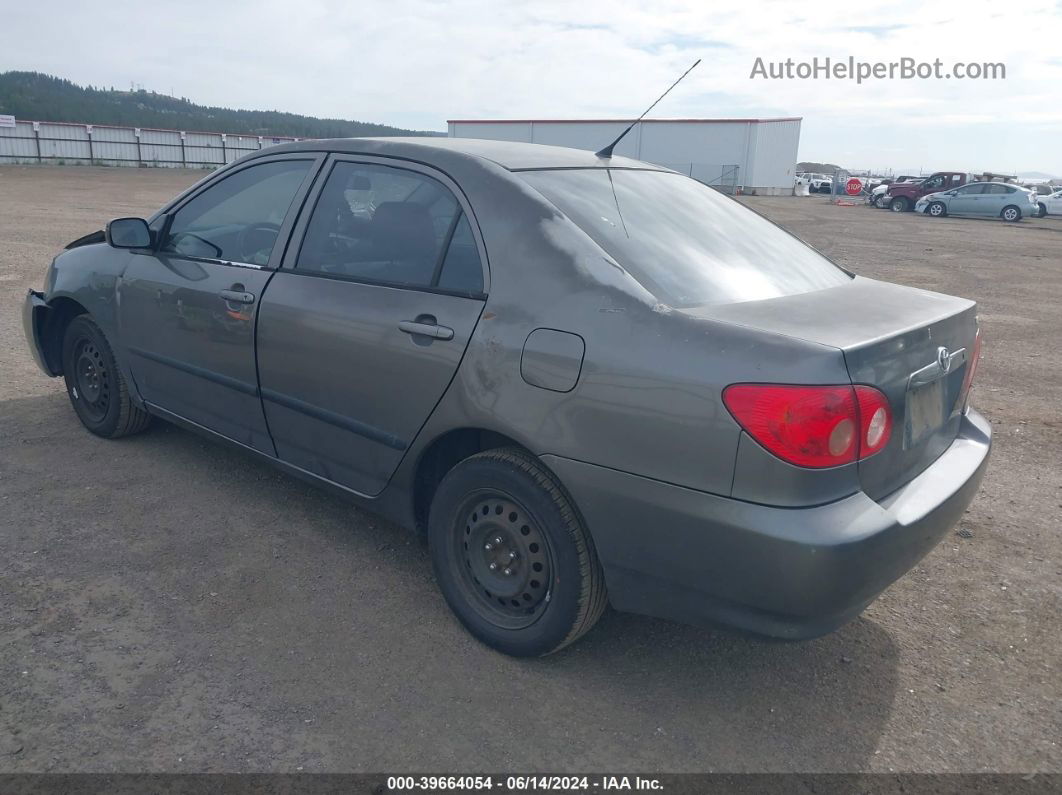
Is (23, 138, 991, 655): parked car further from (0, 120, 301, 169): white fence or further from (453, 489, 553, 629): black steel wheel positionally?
(0, 120, 301, 169): white fence

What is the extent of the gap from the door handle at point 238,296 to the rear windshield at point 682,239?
4.41 feet

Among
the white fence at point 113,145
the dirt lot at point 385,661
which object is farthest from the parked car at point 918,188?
the dirt lot at point 385,661

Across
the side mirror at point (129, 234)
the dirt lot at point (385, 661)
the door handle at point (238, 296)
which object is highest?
the side mirror at point (129, 234)

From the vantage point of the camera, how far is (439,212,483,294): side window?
9.65 feet

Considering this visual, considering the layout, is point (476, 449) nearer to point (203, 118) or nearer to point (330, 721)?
point (330, 721)

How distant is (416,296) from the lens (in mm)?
3080

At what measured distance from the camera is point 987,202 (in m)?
31.9

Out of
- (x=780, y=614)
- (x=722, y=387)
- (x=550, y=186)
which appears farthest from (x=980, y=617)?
(x=550, y=186)

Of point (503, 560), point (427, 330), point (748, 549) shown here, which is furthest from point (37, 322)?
point (748, 549)

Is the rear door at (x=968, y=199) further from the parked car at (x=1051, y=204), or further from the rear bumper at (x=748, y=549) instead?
the rear bumper at (x=748, y=549)

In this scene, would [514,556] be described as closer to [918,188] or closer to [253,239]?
[253,239]

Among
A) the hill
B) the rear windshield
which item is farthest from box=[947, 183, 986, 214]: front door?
the hill

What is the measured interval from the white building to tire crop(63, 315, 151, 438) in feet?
148

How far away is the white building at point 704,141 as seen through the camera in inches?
1893
